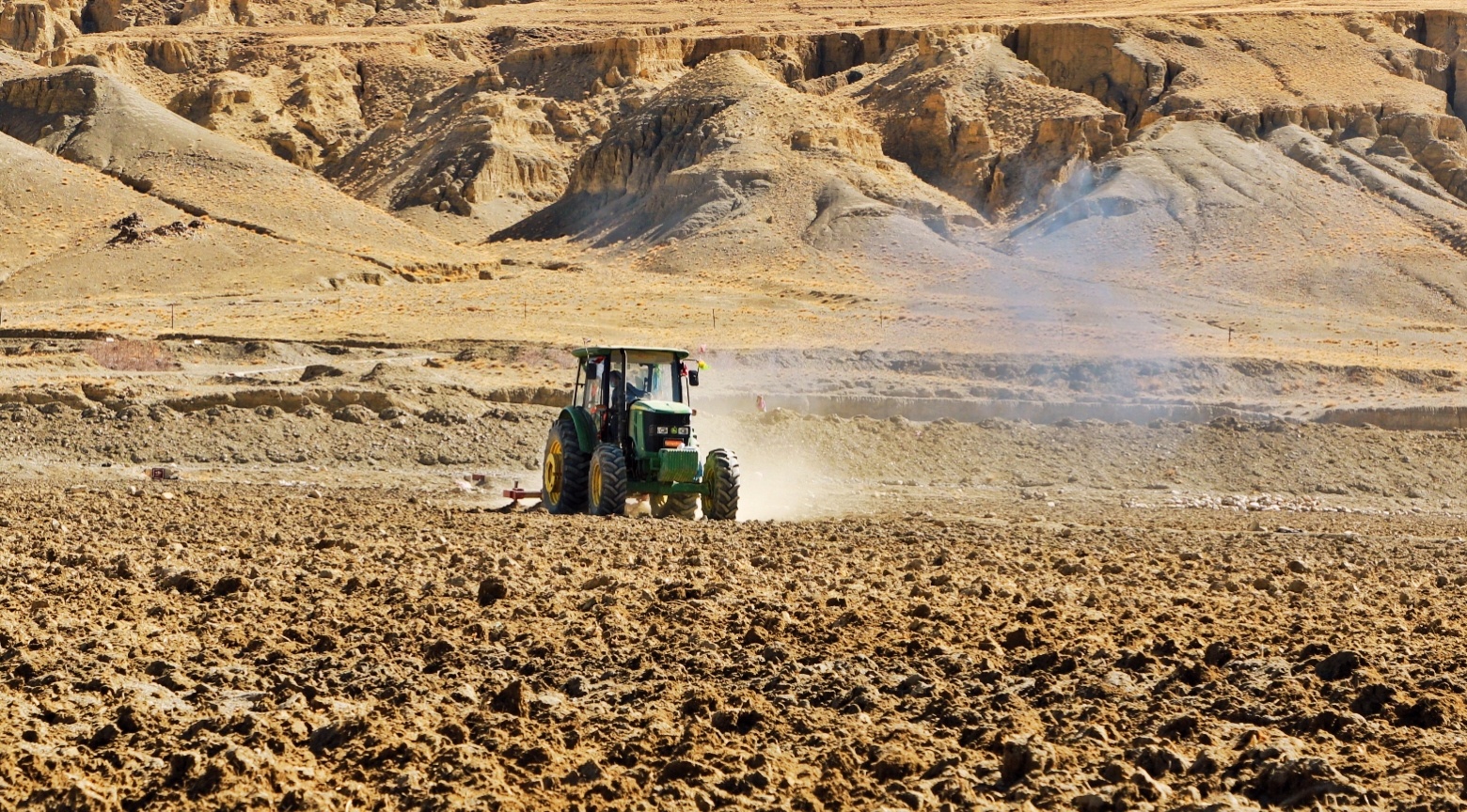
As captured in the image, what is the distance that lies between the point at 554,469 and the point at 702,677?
32.5 ft

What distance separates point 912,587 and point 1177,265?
57.4 meters

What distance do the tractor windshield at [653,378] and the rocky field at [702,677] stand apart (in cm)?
358

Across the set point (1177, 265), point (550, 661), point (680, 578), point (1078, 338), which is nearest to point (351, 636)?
point (550, 661)

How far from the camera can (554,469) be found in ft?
60.1

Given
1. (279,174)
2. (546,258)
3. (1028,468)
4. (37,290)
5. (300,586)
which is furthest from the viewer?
(279,174)

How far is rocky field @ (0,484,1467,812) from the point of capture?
6.59 m

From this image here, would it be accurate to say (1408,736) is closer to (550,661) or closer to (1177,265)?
(550,661)

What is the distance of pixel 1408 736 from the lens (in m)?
7.21

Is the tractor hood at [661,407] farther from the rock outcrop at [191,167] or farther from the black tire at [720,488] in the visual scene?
the rock outcrop at [191,167]

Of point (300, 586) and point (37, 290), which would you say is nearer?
point (300, 586)

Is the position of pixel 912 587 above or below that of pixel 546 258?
above

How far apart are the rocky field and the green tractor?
2.54m

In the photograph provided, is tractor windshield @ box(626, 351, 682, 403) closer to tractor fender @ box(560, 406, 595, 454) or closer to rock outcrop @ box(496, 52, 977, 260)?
tractor fender @ box(560, 406, 595, 454)

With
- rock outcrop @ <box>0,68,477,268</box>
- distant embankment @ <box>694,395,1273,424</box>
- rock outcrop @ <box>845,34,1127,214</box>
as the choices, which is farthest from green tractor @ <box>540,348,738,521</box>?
rock outcrop @ <box>845,34,1127,214</box>
